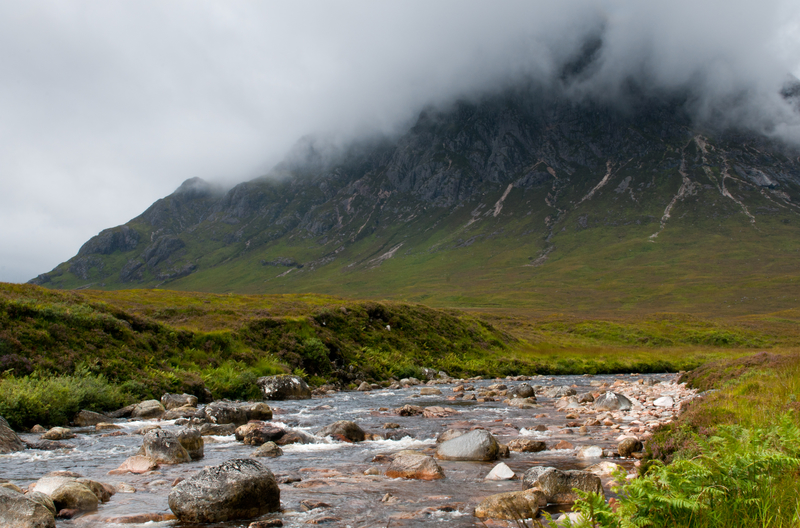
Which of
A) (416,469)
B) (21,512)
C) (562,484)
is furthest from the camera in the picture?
(416,469)

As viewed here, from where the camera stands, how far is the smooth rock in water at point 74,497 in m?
8.80

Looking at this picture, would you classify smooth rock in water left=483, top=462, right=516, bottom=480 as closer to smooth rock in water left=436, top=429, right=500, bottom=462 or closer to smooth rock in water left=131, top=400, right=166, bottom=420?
smooth rock in water left=436, top=429, right=500, bottom=462

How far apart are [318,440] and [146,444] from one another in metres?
5.35

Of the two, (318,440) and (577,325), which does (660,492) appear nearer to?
(318,440)

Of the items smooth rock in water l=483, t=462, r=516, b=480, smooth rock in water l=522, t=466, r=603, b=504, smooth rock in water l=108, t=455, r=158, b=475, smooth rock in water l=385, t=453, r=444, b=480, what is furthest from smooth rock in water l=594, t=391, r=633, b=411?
smooth rock in water l=108, t=455, r=158, b=475

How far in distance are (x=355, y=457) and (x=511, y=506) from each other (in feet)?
21.1

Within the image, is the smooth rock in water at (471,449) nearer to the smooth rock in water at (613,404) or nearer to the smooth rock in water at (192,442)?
the smooth rock in water at (192,442)

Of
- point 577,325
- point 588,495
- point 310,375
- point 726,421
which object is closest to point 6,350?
point 310,375

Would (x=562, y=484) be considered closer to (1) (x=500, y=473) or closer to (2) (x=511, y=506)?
(2) (x=511, y=506)

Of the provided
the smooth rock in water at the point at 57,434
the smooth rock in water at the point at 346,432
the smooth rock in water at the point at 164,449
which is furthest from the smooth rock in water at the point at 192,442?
the smooth rock in water at the point at 57,434

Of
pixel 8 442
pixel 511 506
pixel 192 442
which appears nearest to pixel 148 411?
pixel 8 442

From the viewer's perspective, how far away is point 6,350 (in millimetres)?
20578

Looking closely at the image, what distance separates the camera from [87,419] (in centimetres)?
1812

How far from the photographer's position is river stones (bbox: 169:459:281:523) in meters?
8.44
